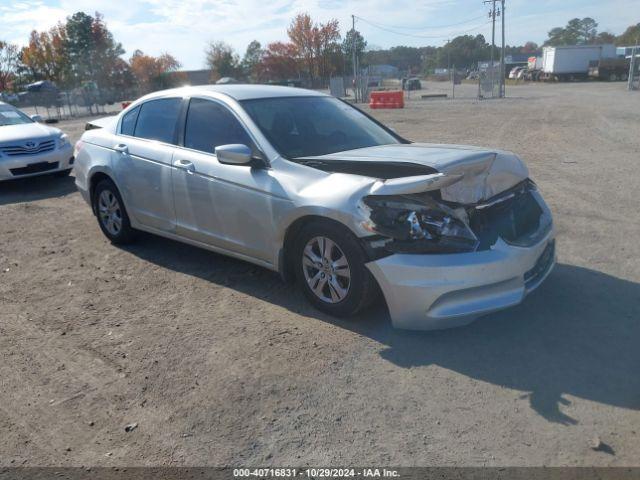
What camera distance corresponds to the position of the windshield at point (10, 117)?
10940 millimetres

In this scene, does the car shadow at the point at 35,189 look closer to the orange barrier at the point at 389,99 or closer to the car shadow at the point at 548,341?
the car shadow at the point at 548,341

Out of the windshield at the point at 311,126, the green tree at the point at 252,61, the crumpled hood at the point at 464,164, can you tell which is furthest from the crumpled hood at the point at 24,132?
the green tree at the point at 252,61

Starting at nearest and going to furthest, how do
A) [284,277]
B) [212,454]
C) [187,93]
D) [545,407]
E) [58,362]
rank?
1. [212,454]
2. [545,407]
3. [58,362]
4. [284,277]
5. [187,93]

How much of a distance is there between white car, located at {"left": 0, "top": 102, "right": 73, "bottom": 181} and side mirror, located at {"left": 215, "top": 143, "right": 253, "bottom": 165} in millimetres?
6918

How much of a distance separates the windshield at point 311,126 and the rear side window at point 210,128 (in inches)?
7.0

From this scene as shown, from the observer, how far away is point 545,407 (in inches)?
121

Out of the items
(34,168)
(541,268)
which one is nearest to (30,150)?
(34,168)

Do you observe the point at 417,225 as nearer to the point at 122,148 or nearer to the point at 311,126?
the point at 311,126

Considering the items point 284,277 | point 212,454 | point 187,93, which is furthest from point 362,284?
point 187,93

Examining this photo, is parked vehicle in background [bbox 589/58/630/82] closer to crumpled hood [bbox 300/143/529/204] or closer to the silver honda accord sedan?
the silver honda accord sedan

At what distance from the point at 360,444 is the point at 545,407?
107 cm

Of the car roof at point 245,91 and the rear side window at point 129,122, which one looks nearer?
the car roof at point 245,91

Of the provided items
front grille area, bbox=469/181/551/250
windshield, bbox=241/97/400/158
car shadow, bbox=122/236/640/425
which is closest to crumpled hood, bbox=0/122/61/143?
windshield, bbox=241/97/400/158

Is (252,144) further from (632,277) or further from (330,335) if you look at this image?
(632,277)
